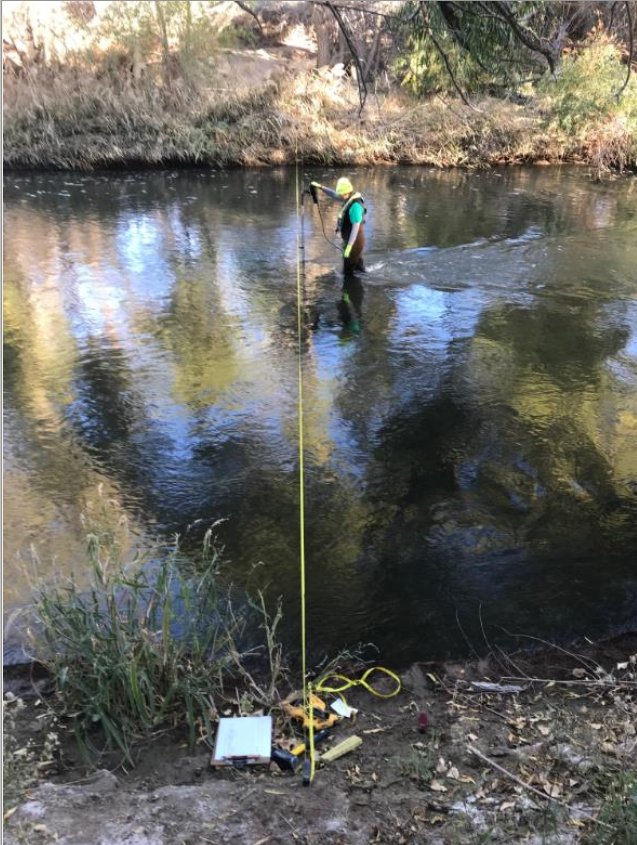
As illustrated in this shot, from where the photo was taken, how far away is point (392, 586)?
5.36 metres

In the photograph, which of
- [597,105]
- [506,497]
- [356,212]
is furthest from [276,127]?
[506,497]

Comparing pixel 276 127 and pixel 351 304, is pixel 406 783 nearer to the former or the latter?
pixel 351 304

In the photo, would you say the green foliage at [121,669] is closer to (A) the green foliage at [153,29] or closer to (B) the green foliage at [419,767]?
(B) the green foliage at [419,767]

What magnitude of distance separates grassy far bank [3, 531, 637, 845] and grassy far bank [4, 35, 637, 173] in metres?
18.7

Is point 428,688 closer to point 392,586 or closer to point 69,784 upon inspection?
point 392,586

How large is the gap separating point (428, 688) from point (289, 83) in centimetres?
2102

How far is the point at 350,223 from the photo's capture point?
1102cm

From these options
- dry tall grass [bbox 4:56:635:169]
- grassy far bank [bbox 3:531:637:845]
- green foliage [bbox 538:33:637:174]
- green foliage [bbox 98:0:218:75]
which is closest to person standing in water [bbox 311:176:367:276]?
grassy far bank [bbox 3:531:637:845]

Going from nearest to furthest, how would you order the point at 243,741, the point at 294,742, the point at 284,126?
the point at 243,741
the point at 294,742
the point at 284,126

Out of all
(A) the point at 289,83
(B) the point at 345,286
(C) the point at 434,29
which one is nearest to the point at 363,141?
(A) the point at 289,83

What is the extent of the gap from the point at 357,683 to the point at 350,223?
8041mm

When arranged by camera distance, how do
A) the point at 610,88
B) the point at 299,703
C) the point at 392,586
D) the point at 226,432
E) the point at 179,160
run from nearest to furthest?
the point at 299,703 < the point at 392,586 < the point at 226,432 < the point at 610,88 < the point at 179,160

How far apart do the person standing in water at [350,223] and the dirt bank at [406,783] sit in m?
7.80

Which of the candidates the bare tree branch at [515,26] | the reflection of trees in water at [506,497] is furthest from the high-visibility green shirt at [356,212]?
the bare tree branch at [515,26]
